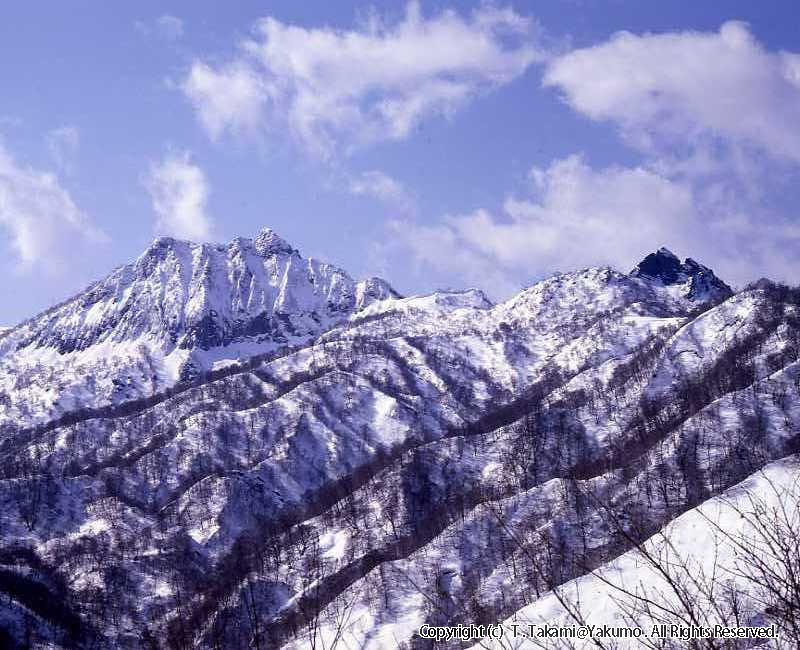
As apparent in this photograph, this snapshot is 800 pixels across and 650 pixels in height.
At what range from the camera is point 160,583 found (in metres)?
152

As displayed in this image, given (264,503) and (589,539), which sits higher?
(264,503)

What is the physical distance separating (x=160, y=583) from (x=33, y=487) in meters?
57.0

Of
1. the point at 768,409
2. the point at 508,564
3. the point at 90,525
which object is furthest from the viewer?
the point at 90,525

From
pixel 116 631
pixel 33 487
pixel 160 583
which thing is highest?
pixel 33 487

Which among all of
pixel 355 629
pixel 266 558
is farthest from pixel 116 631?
pixel 355 629

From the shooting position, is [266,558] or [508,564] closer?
[508,564]

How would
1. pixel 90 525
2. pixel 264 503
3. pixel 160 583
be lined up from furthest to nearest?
pixel 264 503 → pixel 90 525 → pixel 160 583

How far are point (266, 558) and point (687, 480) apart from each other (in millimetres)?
83775

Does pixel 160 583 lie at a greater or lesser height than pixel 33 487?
lesser

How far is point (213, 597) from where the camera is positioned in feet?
430

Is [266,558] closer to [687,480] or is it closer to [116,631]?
[116,631]

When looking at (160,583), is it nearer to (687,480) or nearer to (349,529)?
(349,529)

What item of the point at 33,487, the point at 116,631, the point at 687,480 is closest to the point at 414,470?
the point at 687,480

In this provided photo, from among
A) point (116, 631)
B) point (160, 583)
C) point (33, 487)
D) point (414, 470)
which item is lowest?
point (116, 631)
